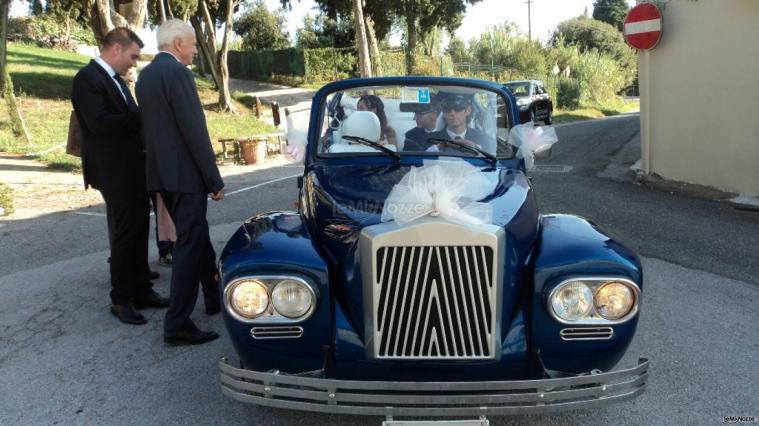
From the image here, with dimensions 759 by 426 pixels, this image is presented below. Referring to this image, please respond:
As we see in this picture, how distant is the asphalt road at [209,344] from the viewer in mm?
3168

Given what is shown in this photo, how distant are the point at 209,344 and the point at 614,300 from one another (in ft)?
8.58

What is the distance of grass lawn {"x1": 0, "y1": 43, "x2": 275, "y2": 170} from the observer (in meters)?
13.2

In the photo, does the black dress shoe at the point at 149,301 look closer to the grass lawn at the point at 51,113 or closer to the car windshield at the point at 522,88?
the grass lawn at the point at 51,113

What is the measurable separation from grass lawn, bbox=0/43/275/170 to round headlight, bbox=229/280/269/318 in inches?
419

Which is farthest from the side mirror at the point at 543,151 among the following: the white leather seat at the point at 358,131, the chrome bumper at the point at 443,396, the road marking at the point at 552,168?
the road marking at the point at 552,168

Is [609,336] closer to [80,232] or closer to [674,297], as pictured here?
[674,297]

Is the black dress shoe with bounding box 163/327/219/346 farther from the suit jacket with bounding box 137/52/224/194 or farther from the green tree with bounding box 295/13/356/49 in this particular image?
the green tree with bounding box 295/13/356/49

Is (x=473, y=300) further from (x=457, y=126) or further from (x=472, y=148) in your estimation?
(x=457, y=126)

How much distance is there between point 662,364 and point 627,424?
0.82 meters

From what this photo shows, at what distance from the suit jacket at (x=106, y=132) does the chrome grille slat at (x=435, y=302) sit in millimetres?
2548

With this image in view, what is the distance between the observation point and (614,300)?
2.64 m

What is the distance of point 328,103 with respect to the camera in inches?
169

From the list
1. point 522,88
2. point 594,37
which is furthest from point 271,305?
point 594,37

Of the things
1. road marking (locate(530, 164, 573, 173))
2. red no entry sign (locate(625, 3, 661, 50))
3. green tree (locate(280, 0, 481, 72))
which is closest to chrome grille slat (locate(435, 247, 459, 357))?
red no entry sign (locate(625, 3, 661, 50))
